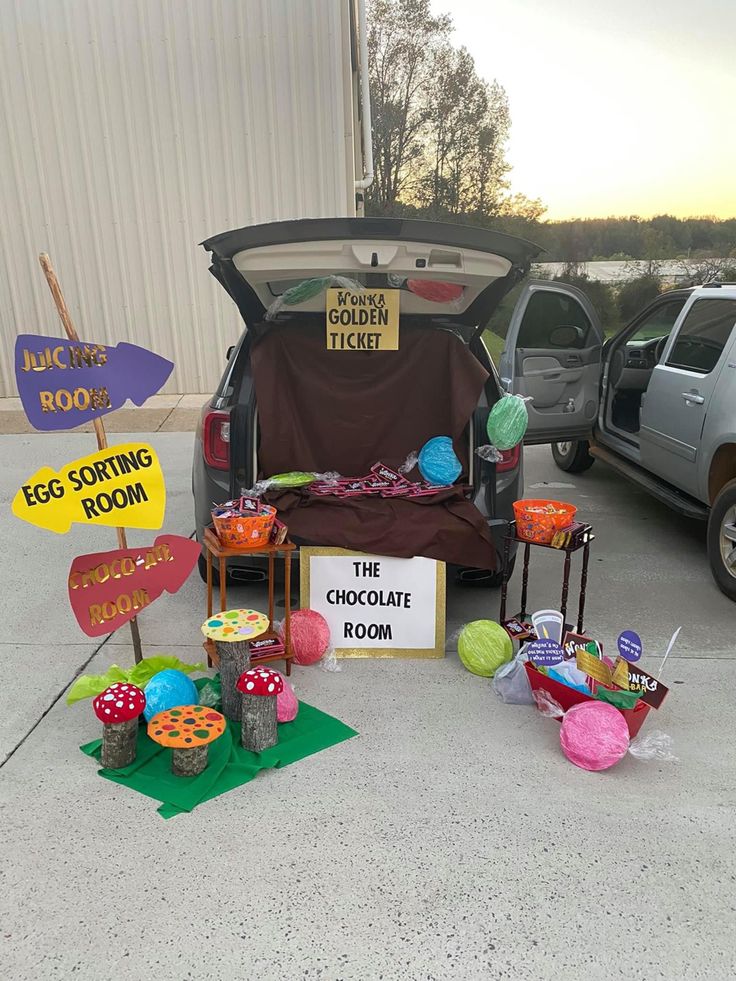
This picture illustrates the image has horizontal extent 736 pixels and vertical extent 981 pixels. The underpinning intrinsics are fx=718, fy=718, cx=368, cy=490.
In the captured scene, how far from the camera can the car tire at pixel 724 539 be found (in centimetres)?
402

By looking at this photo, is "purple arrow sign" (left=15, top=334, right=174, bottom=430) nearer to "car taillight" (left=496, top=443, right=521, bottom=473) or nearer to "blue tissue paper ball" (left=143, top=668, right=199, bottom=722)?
"blue tissue paper ball" (left=143, top=668, right=199, bottom=722)

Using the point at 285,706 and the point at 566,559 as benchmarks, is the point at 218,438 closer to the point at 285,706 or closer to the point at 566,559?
the point at 285,706

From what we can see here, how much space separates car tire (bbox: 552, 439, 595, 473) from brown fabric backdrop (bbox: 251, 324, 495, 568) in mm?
3087

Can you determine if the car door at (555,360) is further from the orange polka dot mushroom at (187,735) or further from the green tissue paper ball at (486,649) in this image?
the orange polka dot mushroom at (187,735)

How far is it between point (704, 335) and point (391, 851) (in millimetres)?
3920

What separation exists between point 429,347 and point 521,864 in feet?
8.69

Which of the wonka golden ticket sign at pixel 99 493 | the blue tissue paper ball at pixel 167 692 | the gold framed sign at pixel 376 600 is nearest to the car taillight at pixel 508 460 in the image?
the gold framed sign at pixel 376 600

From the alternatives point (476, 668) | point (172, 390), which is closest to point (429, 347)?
point (476, 668)

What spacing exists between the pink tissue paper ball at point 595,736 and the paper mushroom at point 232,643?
123cm

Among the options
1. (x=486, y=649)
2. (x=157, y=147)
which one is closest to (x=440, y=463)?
(x=486, y=649)

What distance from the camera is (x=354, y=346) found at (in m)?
3.89

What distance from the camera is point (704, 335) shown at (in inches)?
186

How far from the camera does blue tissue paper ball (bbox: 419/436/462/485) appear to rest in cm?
384

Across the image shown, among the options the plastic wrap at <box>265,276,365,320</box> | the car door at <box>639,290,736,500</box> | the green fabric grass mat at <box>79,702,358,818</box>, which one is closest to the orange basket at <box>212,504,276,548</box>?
the green fabric grass mat at <box>79,702,358,818</box>
